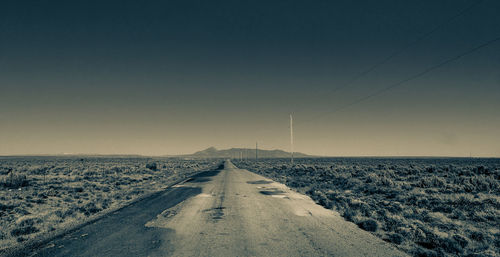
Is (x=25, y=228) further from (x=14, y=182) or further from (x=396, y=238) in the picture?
(x=14, y=182)

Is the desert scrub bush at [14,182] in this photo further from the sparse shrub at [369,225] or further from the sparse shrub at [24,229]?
the sparse shrub at [369,225]

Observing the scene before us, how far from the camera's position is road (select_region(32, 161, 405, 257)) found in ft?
18.1

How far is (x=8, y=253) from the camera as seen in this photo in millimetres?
5578

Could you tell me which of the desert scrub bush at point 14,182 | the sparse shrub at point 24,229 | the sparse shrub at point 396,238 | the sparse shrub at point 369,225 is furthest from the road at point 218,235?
the desert scrub bush at point 14,182

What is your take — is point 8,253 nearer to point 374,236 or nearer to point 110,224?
point 110,224

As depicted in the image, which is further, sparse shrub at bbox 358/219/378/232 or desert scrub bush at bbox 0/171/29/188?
desert scrub bush at bbox 0/171/29/188

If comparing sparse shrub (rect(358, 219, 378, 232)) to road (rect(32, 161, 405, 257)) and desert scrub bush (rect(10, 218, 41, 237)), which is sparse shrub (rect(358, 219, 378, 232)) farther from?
desert scrub bush (rect(10, 218, 41, 237))

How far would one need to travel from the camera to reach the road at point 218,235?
5523 millimetres

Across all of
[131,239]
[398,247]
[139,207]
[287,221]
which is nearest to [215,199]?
[139,207]

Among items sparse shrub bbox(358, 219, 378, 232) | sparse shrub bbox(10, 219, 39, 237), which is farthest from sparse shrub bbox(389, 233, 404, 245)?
sparse shrub bbox(10, 219, 39, 237)

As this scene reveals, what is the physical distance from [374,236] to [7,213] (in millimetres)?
12453

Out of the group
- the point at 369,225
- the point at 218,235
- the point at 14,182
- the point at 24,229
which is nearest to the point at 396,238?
the point at 369,225

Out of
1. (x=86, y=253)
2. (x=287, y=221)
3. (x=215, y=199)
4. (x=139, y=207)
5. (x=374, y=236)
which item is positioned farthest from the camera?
(x=215, y=199)

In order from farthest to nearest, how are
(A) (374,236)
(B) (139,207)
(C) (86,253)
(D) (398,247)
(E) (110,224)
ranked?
(B) (139,207), (E) (110,224), (A) (374,236), (D) (398,247), (C) (86,253)
